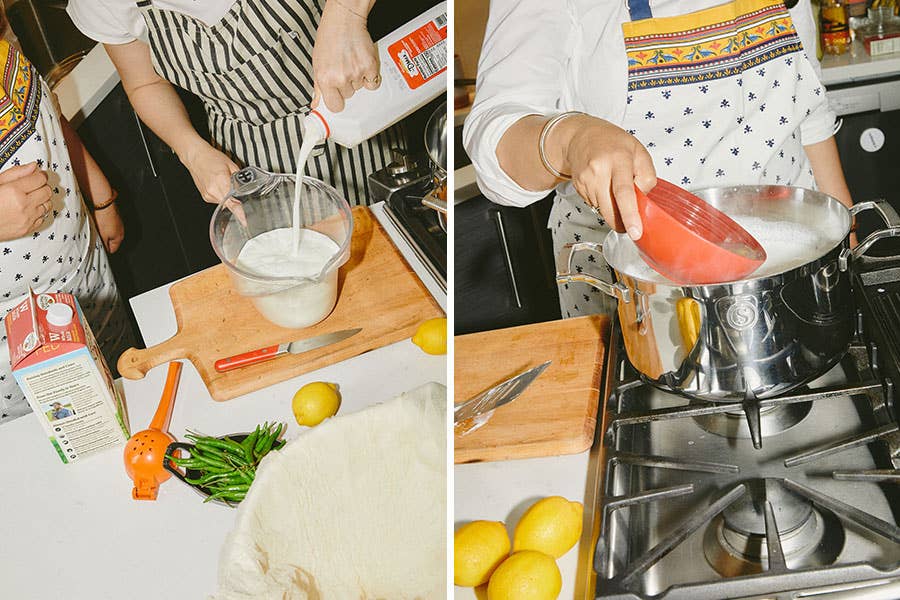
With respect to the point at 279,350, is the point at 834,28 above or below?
below

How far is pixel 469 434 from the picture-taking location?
62cm

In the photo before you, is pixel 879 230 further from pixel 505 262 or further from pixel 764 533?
pixel 505 262

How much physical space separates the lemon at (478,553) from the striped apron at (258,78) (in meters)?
0.63

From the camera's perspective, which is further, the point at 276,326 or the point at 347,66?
the point at 276,326

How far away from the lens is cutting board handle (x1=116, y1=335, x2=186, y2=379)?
0.78 m

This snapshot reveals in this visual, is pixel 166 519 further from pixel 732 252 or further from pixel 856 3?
pixel 856 3

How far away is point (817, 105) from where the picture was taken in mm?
781

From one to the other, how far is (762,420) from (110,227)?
0.81 metres

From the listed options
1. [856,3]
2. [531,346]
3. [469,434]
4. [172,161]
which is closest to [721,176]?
[531,346]

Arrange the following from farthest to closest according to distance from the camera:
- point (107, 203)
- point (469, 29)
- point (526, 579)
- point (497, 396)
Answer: point (469, 29) < point (107, 203) < point (497, 396) < point (526, 579)

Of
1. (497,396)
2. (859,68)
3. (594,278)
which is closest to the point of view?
(594,278)

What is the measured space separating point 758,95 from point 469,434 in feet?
1.38

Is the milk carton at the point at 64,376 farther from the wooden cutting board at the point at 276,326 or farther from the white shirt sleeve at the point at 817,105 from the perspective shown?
the white shirt sleeve at the point at 817,105

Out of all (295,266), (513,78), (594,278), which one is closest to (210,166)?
(295,266)
